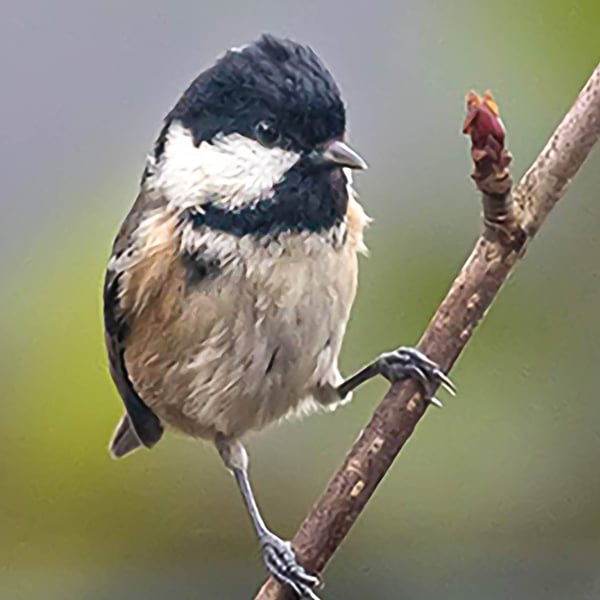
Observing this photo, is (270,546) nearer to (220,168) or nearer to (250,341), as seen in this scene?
(250,341)

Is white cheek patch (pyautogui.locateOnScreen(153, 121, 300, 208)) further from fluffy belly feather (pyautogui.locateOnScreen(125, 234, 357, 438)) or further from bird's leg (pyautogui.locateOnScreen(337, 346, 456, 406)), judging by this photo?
bird's leg (pyautogui.locateOnScreen(337, 346, 456, 406))

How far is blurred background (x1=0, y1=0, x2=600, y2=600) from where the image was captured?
1.31 m

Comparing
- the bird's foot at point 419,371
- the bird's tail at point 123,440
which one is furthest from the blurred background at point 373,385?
the bird's foot at point 419,371

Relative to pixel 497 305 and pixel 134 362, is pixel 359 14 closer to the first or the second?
pixel 497 305

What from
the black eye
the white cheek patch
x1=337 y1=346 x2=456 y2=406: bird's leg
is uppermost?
the black eye

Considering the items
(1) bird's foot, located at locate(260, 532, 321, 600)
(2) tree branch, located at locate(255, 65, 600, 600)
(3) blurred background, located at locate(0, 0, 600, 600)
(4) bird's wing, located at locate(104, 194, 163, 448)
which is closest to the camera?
(2) tree branch, located at locate(255, 65, 600, 600)

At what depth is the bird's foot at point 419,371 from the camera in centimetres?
90

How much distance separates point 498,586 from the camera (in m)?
1.35

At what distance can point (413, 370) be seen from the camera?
927mm

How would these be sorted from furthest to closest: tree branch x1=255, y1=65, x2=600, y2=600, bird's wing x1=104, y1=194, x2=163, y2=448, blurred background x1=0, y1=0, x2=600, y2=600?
blurred background x1=0, y1=0, x2=600, y2=600, bird's wing x1=104, y1=194, x2=163, y2=448, tree branch x1=255, y1=65, x2=600, y2=600

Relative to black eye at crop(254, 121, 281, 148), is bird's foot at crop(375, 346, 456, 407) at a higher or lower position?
lower

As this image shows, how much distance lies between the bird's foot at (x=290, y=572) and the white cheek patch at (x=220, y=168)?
247 millimetres

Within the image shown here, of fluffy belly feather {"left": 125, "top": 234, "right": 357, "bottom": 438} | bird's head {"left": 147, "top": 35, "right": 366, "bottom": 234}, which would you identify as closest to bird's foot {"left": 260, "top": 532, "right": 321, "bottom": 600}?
fluffy belly feather {"left": 125, "top": 234, "right": 357, "bottom": 438}

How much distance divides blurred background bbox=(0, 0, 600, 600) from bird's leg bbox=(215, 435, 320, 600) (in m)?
0.14
